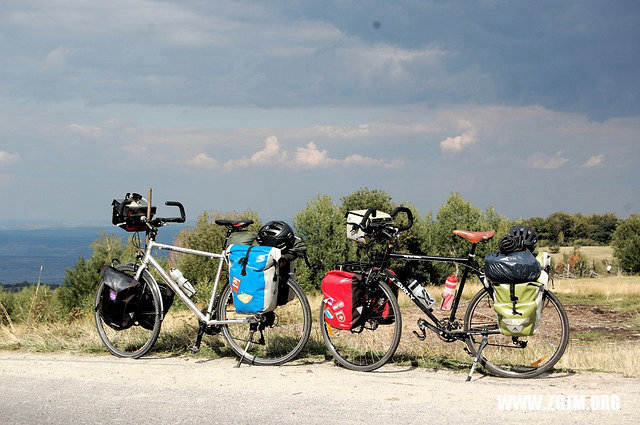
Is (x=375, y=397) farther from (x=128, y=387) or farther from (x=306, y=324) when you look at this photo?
(x=128, y=387)

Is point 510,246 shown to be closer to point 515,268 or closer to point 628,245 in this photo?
point 515,268

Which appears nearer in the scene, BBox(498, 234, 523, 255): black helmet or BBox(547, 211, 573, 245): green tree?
BBox(498, 234, 523, 255): black helmet

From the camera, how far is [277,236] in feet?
22.7

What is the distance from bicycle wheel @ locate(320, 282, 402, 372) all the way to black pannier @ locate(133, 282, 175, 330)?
1.91 metres

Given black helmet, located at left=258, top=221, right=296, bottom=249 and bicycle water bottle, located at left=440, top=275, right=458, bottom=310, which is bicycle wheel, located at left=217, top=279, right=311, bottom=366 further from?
bicycle water bottle, located at left=440, top=275, right=458, bottom=310

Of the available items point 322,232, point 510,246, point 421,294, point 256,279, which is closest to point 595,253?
point 322,232

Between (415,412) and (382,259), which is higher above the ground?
(382,259)

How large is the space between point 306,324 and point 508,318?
206 cm

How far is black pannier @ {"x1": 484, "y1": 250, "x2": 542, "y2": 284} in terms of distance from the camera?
6164 millimetres

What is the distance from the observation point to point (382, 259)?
6828mm

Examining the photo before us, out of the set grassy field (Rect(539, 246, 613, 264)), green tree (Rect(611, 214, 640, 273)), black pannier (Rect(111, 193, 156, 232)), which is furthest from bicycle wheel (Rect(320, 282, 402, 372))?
green tree (Rect(611, 214, 640, 273))

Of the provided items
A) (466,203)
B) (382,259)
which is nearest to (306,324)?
(382,259)

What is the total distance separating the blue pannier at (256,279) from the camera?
22.2ft

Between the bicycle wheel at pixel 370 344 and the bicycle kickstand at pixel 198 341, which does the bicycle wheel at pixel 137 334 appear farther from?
the bicycle wheel at pixel 370 344
